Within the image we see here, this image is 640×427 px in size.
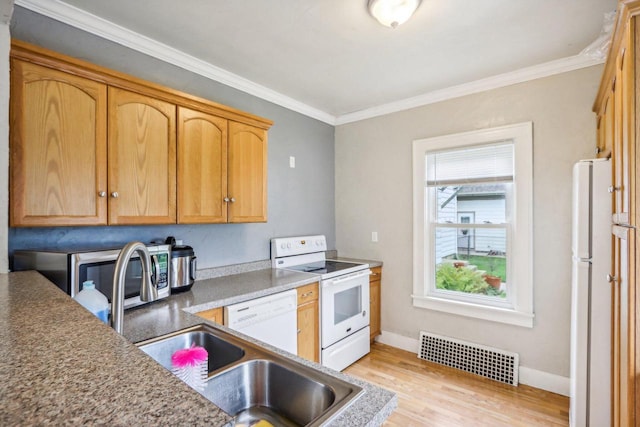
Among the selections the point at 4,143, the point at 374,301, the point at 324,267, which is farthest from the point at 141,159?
the point at 374,301

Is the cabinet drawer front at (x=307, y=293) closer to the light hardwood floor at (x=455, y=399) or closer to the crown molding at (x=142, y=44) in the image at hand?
the light hardwood floor at (x=455, y=399)

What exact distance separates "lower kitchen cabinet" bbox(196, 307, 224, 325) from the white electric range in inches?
35.7

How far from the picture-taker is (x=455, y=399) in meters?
2.34

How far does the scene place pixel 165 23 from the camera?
1919 mm

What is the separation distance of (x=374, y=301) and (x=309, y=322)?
3.34ft

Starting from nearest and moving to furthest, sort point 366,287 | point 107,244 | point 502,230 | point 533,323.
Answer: point 107,244 → point 533,323 → point 502,230 → point 366,287

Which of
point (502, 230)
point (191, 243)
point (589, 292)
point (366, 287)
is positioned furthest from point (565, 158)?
point (191, 243)

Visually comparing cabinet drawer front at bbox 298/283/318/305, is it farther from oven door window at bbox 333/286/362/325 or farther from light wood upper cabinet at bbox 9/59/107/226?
light wood upper cabinet at bbox 9/59/107/226

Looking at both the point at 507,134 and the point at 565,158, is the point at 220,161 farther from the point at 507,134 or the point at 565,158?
the point at 565,158

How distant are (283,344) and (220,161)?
4.43ft

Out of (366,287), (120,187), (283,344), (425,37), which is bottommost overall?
(283,344)

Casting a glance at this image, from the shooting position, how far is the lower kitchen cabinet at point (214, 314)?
1806mm

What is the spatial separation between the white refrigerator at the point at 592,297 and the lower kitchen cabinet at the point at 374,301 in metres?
1.75

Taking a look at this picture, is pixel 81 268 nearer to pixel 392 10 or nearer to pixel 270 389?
pixel 270 389
